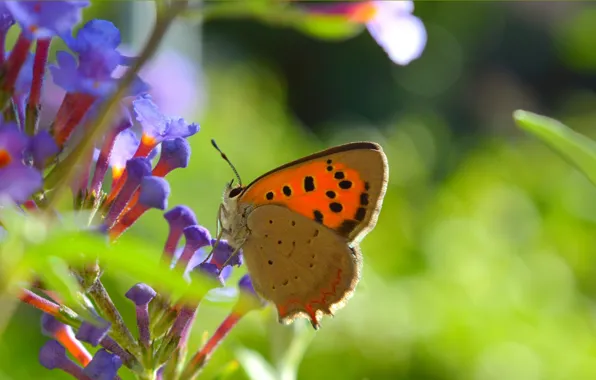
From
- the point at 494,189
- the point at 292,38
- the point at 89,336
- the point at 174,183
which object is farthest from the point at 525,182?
the point at 292,38

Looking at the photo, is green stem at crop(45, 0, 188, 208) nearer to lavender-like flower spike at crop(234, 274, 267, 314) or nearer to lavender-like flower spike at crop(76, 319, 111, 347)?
lavender-like flower spike at crop(76, 319, 111, 347)

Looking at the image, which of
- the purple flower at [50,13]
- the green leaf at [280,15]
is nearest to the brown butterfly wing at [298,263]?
the green leaf at [280,15]

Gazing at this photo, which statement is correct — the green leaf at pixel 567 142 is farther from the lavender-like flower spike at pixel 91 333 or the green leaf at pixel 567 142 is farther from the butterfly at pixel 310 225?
the lavender-like flower spike at pixel 91 333

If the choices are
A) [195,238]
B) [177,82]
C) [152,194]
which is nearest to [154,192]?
[152,194]

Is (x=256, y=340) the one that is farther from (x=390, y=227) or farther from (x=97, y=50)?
(x=97, y=50)

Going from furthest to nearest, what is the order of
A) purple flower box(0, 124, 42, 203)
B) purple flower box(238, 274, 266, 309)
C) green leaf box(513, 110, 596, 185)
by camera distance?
purple flower box(238, 274, 266, 309) → green leaf box(513, 110, 596, 185) → purple flower box(0, 124, 42, 203)

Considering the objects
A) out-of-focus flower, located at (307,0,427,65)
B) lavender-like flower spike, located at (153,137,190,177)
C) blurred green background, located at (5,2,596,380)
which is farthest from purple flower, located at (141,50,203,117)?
out-of-focus flower, located at (307,0,427,65)

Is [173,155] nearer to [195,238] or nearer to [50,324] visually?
[195,238]
